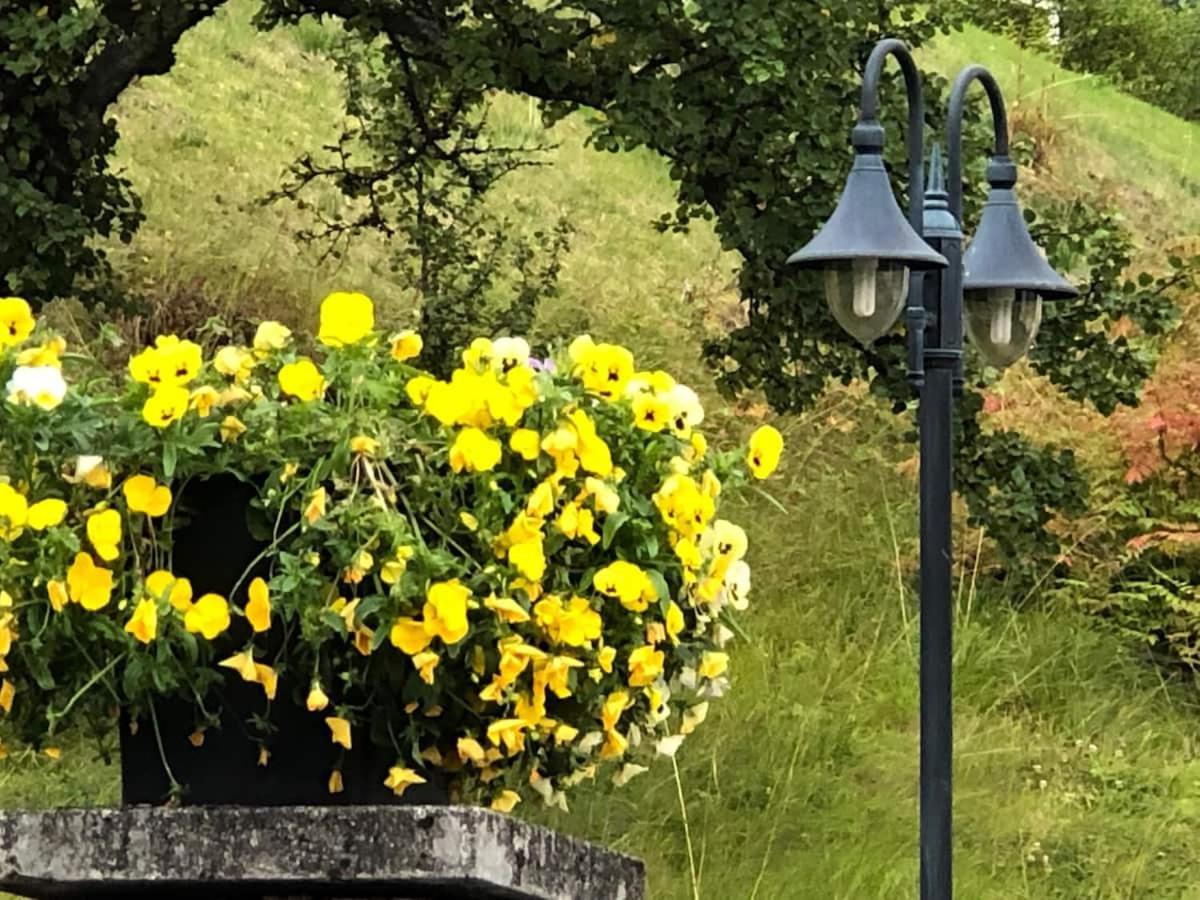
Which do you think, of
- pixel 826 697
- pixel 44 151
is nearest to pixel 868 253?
pixel 826 697

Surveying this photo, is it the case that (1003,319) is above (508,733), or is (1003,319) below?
above

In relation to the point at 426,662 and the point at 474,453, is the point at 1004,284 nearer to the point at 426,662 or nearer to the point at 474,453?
the point at 474,453

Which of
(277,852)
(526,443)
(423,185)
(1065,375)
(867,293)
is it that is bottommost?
(277,852)

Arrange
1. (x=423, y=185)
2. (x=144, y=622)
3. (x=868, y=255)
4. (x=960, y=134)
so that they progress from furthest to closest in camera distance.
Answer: (x=423, y=185) → (x=960, y=134) → (x=868, y=255) → (x=144, y=622)

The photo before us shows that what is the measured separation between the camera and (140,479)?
71.0 inches

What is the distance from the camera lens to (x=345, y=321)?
6.43 ft

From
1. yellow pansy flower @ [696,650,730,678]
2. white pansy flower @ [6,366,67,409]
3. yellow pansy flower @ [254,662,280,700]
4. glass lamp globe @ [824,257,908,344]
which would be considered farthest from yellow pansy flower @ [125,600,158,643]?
glass lamp globe @ [824,257,908,344]

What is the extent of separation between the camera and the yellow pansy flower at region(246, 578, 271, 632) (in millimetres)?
1777

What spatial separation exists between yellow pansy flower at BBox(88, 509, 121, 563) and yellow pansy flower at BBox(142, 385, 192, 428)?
0.33ft

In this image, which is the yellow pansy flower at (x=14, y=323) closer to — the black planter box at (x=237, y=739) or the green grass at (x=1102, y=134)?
the black planter box at (x=237, y=739)

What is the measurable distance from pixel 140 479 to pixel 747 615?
470 cm

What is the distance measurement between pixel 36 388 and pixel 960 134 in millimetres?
2298

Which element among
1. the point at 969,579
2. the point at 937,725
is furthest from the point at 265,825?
the point at 969,579

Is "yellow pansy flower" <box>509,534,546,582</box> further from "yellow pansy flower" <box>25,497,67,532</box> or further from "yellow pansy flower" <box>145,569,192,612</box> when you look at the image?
"yellow pansy flower" <box>25,497,67,532</box>
